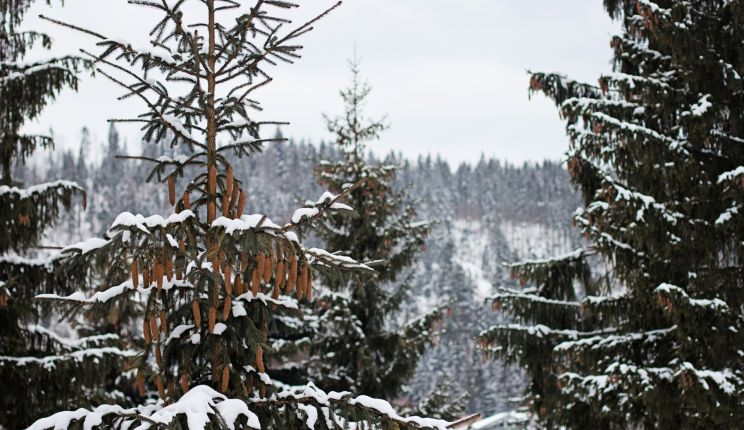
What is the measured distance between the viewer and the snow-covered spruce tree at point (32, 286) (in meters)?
8.06

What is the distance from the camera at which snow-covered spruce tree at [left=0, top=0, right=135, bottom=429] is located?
317 inches

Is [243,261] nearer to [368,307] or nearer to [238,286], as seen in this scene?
[238,286]

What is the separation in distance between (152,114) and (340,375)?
10.4 meters

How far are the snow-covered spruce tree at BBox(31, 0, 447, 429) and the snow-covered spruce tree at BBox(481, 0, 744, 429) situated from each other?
552 cm

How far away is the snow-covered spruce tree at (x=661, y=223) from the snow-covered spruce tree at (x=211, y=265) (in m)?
5.52

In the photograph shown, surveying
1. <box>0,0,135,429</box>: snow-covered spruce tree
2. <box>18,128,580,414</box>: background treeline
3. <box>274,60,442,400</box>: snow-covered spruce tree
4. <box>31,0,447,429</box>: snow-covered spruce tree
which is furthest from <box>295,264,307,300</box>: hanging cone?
<box>18,128,580,414</box>: background treeline

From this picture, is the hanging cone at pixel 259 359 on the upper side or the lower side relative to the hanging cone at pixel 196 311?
lower

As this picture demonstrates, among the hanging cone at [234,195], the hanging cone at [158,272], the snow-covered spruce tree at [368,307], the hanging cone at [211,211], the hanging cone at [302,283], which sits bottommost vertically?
the snow-covered spruce tree at [368,307]

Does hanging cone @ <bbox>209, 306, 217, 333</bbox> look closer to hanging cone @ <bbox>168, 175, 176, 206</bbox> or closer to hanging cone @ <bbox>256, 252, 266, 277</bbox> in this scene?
hanging cone @ <bbox>256, 252, 266, 277</bbox>

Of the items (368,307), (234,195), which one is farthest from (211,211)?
(368,307)

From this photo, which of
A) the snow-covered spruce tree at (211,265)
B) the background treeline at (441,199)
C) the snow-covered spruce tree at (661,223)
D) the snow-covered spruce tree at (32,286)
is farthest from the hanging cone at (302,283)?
the background treeline at (441,199)

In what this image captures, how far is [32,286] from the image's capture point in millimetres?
8227

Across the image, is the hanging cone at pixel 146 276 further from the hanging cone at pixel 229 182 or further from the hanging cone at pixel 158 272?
the hanging cone at pixel 229 182

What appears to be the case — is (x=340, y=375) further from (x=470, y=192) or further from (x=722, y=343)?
(x=470, y=192)
